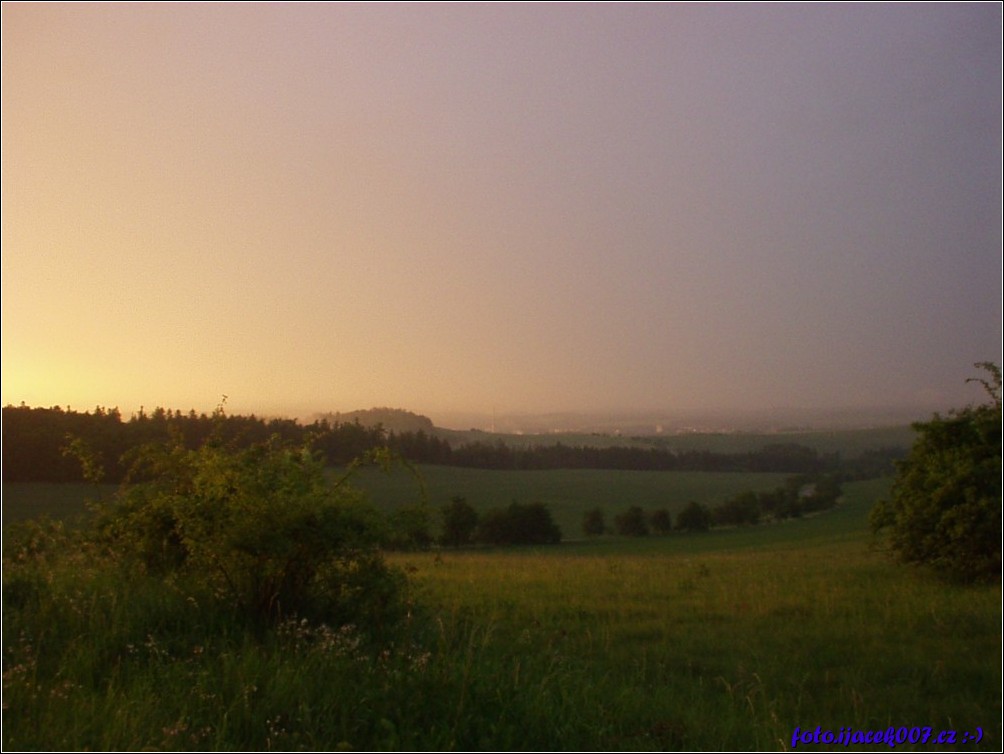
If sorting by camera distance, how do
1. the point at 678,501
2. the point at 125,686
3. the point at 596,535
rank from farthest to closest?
the point at 678,501, the point at 596,535, the point at 125,686

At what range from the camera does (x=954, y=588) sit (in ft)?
40.6

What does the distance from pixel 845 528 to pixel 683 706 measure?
35.3m

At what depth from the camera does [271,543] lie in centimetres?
612

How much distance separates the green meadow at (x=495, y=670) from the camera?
13.8ft

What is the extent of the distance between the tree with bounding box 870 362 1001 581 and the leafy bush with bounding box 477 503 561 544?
2651 centimetres

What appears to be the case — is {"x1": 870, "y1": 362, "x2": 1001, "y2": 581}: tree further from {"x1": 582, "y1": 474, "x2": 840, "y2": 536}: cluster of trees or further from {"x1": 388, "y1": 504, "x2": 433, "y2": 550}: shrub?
{"x1": 582, "y1": 474, "x2": 840, "y2": 536}: cluster of trees

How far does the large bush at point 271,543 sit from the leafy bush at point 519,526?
108 feet

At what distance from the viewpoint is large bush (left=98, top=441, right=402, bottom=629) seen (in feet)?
20.4

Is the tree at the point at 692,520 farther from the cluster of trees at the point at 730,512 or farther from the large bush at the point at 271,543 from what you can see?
the large bush at the point at 271,543

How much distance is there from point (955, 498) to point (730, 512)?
41.7m

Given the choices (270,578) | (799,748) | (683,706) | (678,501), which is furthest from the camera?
(678,501)

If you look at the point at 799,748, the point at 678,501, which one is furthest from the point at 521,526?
the point at 799,748

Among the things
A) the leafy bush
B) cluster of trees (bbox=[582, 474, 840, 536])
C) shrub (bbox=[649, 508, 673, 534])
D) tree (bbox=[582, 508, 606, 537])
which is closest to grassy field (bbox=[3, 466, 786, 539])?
tree (bbox=[582, 508, 606, 537])

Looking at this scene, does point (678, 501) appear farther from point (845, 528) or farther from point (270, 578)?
point (270, 578)
